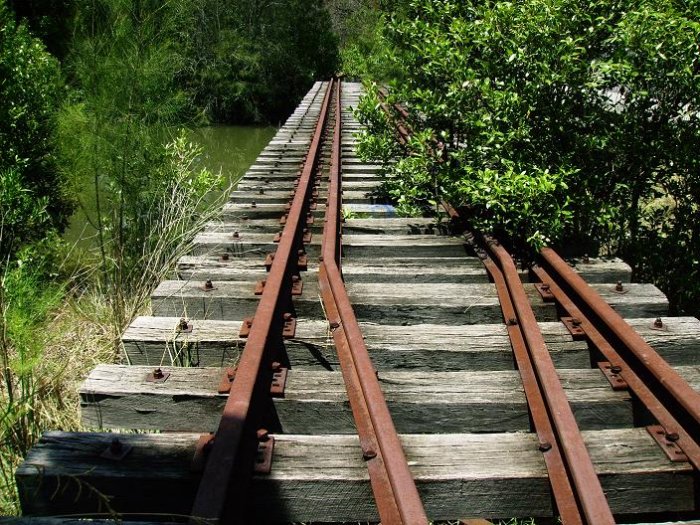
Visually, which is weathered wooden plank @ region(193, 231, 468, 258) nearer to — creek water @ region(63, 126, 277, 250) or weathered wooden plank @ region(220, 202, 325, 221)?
weathered wooden plank @ region(220, 202, 325, 221)

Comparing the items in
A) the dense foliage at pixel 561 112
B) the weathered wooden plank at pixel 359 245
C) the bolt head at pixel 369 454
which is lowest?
the bolt head at pixel 369 454

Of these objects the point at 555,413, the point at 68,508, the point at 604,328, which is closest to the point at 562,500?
the point at 555,413

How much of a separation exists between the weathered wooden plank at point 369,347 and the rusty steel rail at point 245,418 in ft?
0.61

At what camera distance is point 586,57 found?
186 inches

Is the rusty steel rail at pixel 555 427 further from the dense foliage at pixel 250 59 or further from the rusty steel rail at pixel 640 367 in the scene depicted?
the dense foliage at pixel 250 59

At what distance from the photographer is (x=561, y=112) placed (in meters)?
4.68

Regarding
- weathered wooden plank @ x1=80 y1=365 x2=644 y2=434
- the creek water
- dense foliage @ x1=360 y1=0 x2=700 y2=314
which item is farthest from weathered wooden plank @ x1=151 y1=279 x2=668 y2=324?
the creek water

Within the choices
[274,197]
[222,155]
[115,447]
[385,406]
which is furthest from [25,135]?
[222,155]

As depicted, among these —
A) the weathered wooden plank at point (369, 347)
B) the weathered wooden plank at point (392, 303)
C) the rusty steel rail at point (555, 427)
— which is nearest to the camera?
the rusty steel rail at point (555, 427)

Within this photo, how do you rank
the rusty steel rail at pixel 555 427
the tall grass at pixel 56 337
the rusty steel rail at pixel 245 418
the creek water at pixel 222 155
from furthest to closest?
1. the creek water at pixel 222 155
2. the tall grass at pixel 56 337
3. the rusty steel rail at pixel 555 427
4. the rusty steel rail at pixel 245 418

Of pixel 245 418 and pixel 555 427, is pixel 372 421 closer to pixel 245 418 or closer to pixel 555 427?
pixel 245 418

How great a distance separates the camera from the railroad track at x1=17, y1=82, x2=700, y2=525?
2.13 m

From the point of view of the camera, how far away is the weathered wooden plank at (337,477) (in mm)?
2121

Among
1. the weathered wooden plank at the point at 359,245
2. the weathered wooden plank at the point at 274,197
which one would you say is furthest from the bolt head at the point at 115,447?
the weathered wooden plank at the point at 274,197
